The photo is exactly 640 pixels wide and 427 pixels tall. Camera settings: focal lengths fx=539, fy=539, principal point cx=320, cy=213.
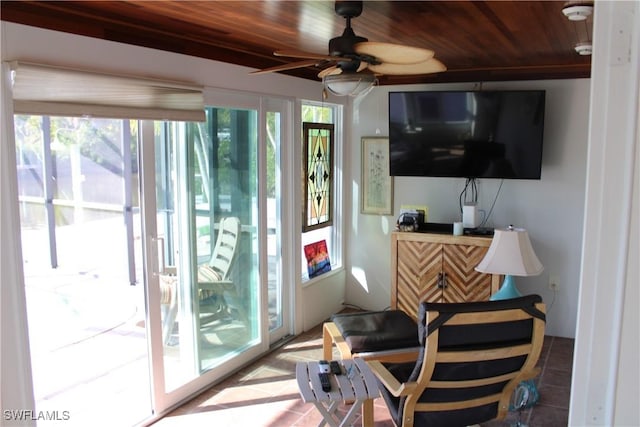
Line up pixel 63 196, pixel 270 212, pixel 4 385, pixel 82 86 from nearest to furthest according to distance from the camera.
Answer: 1. pixel 4 385
2. pixel 82 86
3. pixel 63 196
4. pixel 270 212

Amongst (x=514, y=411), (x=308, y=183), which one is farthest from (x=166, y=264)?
(x=514, y=411)

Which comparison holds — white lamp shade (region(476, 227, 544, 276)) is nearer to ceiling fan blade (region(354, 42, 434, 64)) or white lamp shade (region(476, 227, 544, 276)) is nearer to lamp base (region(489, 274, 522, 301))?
lamp base (region(489, 274, 522, 301))

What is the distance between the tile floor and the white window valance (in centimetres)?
183

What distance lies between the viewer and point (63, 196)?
2941 millimetres

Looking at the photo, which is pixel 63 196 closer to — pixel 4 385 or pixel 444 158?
pixel 4 385

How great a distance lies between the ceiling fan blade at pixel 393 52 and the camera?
2.21 metres

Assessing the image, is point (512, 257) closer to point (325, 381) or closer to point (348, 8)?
point (325, 381)

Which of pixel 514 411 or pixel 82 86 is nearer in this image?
pixel 82 86

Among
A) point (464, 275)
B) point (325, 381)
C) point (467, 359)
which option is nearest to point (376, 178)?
point (464, 275)

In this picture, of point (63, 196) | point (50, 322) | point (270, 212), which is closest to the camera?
point (63, 196)

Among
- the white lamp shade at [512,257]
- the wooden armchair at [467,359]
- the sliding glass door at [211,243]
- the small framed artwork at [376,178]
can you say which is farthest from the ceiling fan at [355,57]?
the small framed artwork at [376,178]

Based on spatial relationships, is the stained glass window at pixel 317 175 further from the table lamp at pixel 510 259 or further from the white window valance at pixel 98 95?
the table lamp at pixel 510 259

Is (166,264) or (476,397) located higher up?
(166,264)

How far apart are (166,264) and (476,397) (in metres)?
1.98
